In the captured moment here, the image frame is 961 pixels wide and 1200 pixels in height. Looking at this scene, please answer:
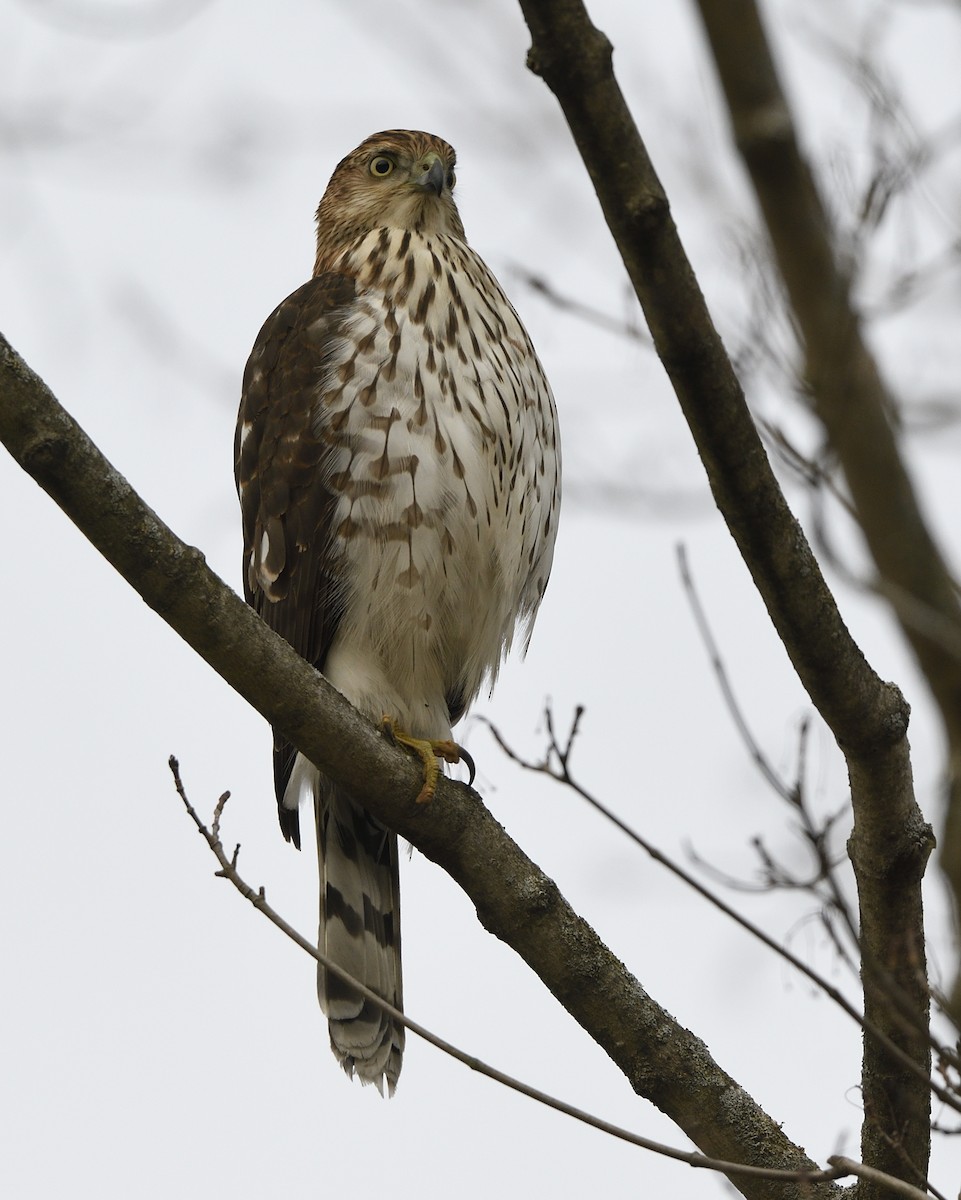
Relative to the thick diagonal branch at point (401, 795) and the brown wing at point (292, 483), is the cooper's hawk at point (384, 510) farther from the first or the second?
the thick diagonal branch at point (401, 795)

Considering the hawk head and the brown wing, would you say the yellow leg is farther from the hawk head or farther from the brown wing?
the hawk head

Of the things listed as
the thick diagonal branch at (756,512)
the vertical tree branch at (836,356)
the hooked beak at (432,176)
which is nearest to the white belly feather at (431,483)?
the hooked beak at (432,176)

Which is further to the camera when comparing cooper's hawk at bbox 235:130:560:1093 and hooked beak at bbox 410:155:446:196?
hooked beak at bbox 410:155:446:196

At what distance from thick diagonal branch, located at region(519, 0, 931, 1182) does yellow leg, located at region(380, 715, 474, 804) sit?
862 mm

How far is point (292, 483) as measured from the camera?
3928 millimetres

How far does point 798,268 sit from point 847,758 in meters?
1.38

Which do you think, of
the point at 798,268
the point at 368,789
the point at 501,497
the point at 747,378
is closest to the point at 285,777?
the point at 501,497

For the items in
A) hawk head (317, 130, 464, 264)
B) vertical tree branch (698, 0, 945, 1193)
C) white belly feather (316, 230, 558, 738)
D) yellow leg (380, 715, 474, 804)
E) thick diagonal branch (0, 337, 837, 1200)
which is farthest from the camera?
hawk head (317, 130, 464, 264)

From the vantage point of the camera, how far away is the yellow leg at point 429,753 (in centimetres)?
302

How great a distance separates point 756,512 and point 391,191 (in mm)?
2752

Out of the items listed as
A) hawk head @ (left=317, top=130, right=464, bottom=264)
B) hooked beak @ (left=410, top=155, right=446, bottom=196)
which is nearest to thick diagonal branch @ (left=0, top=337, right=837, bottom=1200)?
hawk head @ (left=317, top=130, right=464, bottom=264)

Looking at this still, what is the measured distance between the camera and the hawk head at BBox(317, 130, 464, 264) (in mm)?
4676

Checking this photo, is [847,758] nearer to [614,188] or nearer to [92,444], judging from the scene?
[614,188]

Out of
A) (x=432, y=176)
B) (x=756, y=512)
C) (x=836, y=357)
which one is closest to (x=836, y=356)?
(x=836, y=357)
